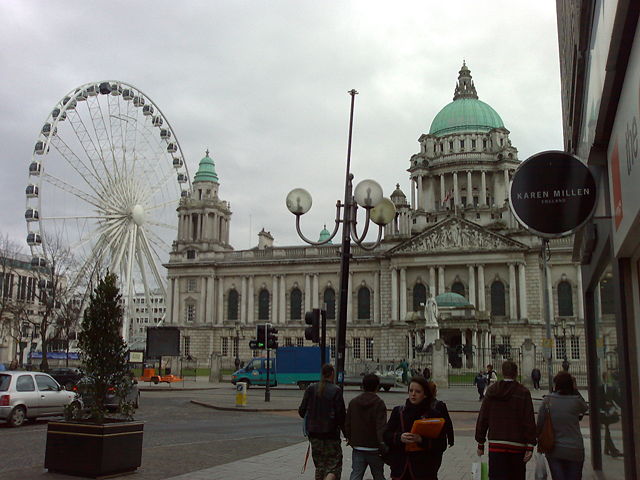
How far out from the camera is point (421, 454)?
7.17 meters

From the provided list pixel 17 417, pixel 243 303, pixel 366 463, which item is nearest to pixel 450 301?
pixel 243 303

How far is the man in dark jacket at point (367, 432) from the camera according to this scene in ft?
26.6

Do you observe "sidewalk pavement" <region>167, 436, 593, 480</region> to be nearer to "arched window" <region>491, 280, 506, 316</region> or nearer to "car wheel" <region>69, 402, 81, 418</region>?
"car wheel" <region>69, 402, 81, 418</region>

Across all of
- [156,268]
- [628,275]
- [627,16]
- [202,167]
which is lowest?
[628,275]

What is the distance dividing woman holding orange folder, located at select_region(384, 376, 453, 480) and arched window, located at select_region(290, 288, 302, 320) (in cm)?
6520

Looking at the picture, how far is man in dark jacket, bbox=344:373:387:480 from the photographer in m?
8.12

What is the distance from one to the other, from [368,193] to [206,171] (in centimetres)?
6651

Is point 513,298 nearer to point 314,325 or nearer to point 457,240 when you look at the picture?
point 457,240

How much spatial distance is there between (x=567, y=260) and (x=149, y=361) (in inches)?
1580

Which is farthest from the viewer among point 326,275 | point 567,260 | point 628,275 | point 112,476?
point 326,275

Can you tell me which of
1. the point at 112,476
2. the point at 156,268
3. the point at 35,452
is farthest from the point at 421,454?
the point at 156,268

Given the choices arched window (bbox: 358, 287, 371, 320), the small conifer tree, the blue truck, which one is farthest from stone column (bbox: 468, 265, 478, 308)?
the small conifer tree

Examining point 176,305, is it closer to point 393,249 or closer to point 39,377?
point 393,249

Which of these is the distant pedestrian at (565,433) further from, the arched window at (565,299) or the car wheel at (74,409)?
the arched window at (565,299)
